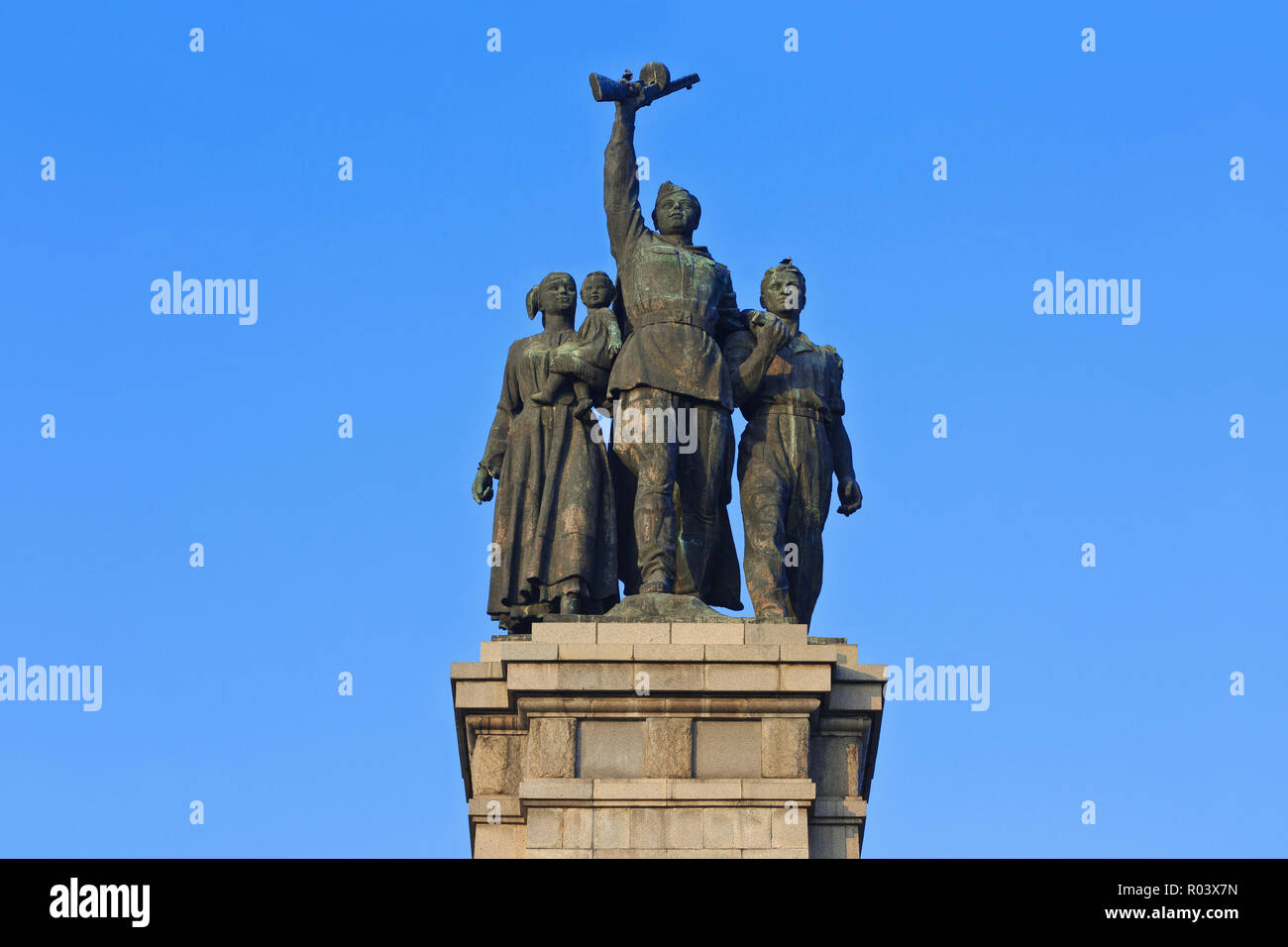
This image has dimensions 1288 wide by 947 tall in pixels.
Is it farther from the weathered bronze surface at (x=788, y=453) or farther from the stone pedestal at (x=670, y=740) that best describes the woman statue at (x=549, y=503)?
the weathered bronze surface at (x=788, y=453)

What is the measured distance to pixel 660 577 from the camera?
1102 inches

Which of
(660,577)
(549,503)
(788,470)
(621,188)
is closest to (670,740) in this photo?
(660,577)

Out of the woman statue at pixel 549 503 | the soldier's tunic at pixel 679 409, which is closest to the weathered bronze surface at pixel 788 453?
the soldier's tunic at pixel 679 409

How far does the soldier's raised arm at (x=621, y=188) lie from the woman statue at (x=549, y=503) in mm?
1265

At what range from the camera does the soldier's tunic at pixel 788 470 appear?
28625mm

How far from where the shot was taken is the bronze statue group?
28.5 meters

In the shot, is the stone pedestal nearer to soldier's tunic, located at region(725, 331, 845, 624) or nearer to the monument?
the monument

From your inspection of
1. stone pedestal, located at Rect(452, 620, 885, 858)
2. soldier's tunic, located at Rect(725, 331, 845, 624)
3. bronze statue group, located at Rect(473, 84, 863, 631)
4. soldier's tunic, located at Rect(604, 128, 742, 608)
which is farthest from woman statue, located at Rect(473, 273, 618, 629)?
soldier's tunic, located at Rect(725, 331, 845, 624)

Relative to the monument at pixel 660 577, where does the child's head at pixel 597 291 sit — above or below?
above

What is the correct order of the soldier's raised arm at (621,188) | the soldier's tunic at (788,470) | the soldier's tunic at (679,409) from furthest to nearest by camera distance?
1. the soldier's raised arm at (621,188)
2. the soldier's tunic at (788,470)
3. the soldier's tunic at (679,409)

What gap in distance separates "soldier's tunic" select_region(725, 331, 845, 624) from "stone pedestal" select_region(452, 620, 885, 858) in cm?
154

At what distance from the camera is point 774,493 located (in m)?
Answer: 28.8
